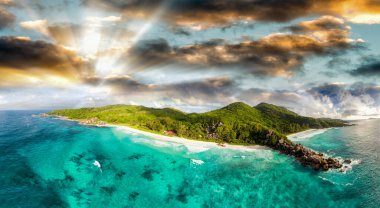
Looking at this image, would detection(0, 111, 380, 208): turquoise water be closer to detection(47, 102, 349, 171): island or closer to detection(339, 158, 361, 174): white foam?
detection(339, 158, 361, 174): white foam

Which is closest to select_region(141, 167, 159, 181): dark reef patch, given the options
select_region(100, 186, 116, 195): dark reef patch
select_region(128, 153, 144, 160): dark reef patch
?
select_region(100, 186, 116, 195): dark reef patch

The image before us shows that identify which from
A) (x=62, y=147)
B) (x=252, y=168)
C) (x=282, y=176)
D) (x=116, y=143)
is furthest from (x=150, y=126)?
(x=282, y=176)

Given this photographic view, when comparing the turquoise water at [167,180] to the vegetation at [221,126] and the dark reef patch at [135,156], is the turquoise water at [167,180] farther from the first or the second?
the vegetation at [221,126]

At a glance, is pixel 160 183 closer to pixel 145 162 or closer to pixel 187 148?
pixel 145 162

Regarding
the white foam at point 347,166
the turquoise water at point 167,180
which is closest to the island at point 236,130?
the white foam at point 347,166

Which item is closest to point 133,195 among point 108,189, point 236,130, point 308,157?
point 108,189

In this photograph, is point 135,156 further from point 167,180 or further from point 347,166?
point 347,166
